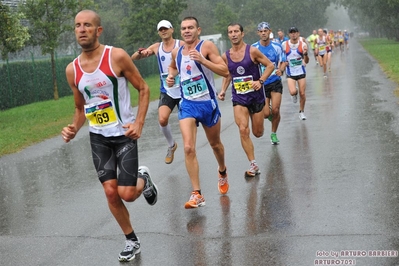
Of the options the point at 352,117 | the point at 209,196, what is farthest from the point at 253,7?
the point at 209,196

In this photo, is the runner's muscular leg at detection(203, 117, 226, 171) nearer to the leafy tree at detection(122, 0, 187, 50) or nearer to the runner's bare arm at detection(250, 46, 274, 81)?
the runner's bare arm at detection(250, 46, 274, 81)

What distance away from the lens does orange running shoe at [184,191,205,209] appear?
710 cm

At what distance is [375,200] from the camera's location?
6875mm

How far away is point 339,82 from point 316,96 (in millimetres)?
4569

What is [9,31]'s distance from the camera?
18.2m

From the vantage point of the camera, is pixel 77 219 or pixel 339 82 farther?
pixel 339 82

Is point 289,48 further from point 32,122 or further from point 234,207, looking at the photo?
point 234,207

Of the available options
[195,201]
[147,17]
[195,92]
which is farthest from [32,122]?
[147,17]

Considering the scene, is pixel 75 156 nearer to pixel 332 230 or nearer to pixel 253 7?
pixel 332 230

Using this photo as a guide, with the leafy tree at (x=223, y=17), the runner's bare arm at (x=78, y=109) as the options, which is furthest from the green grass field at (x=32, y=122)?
the leafy tree at (x=223, y=17)

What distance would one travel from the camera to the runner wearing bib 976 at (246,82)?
881cm

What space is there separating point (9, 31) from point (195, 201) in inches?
499

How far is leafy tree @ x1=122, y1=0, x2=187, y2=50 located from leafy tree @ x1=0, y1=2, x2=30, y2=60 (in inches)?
734

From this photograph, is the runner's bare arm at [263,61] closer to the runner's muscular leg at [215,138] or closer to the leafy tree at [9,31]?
the runner's muscular leg at [215,138]
